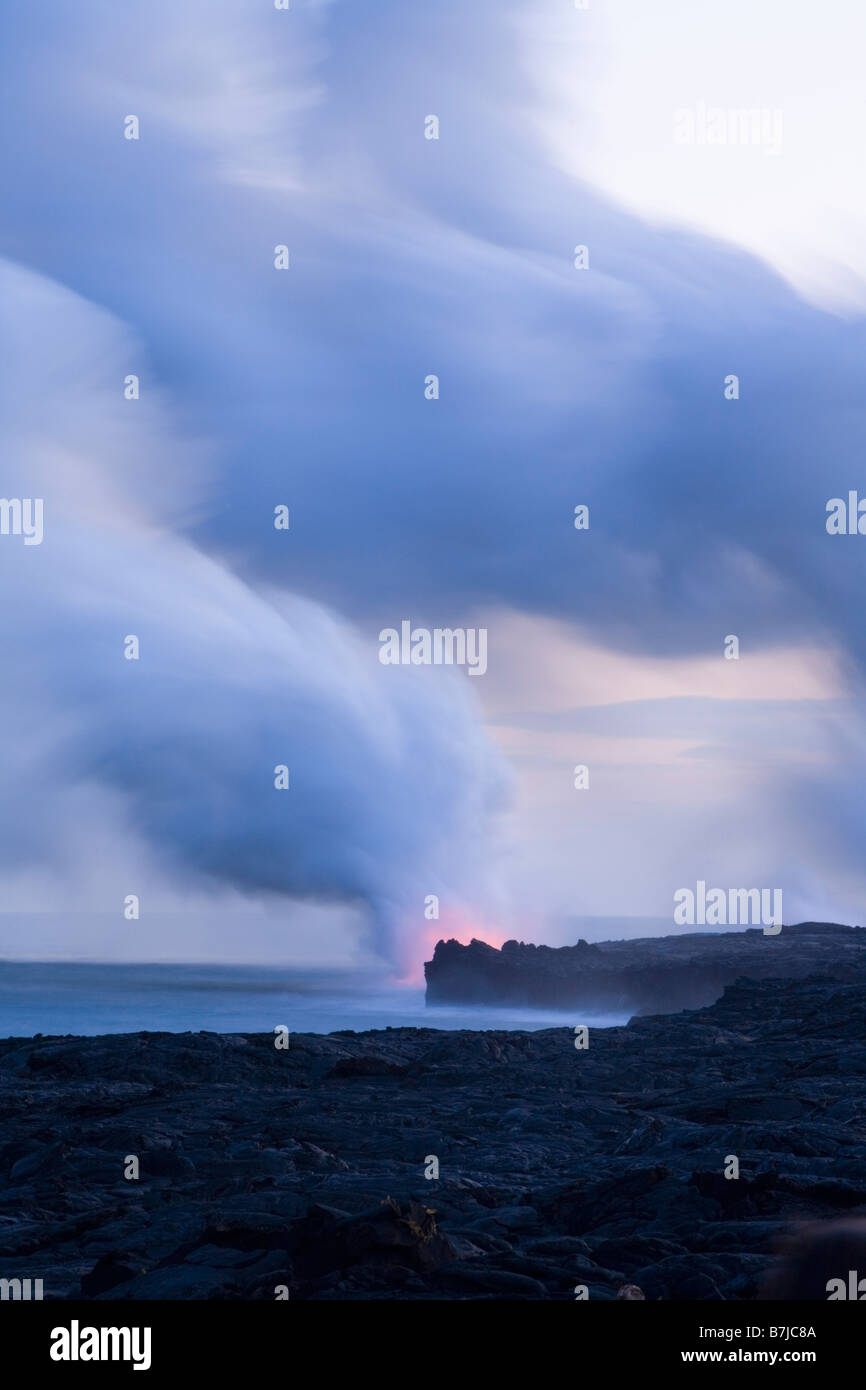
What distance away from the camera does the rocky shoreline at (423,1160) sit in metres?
16.7

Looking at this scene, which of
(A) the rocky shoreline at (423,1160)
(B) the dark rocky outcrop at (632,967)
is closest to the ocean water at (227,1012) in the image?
(B) the dark rocky outcrop at (632,967)

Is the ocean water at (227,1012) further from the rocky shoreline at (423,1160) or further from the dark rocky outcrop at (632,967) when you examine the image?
the rocky shoreline at (423,1160)

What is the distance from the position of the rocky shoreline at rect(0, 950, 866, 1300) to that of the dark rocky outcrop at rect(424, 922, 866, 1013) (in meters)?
43.5

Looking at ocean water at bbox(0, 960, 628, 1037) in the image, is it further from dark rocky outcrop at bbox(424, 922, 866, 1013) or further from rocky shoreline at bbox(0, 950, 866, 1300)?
rocky shoreline at bbox(0, 950, 866, 1300)

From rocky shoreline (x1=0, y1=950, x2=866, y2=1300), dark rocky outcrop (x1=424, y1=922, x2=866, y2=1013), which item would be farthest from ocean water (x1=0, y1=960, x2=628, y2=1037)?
rocky shoreline (x1=0, y1=950, x2=866, y2=1300)

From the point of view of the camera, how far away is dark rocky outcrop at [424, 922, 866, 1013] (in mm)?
91562

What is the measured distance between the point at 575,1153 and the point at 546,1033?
22.1 metres

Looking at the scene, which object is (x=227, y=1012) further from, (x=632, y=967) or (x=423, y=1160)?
(x=423, y=1160)

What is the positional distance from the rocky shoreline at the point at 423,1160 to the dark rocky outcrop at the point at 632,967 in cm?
4347

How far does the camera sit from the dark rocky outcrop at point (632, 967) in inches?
3605

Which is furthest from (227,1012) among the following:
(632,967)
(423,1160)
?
(423,1160)

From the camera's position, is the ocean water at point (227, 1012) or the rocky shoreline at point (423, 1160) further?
the ocean water at point (227, 1012)

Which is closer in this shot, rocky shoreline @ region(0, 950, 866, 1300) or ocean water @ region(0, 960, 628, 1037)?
rocky shoreline @ region(0, 950, 866, 1300)
